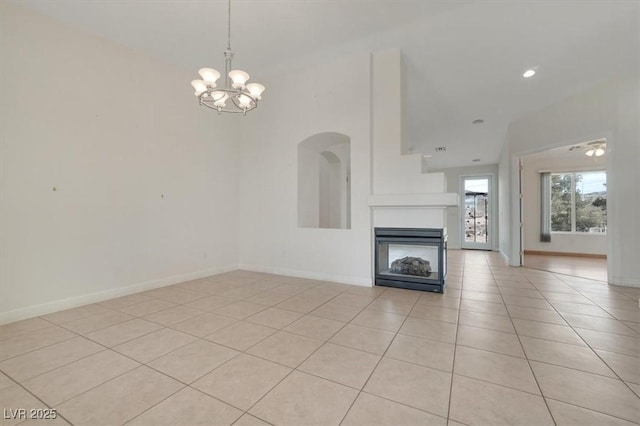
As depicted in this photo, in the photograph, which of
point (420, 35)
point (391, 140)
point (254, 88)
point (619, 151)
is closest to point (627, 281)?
point (619, 151)

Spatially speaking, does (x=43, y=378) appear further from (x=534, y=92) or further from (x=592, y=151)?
→ (x=592, y=151)

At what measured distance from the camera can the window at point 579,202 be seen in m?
7.75

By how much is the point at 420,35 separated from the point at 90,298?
5362 millimetres

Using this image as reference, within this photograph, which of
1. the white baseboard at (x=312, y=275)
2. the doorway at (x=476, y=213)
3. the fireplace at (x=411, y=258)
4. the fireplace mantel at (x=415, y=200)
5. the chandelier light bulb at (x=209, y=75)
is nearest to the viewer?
the chandelier light bulb at (x=209, y=75)

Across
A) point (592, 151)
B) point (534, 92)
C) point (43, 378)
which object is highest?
point (534, 92)

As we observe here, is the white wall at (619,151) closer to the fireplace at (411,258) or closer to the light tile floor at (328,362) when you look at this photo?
the light tile floor at (328,362)

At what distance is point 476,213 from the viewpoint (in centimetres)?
1002

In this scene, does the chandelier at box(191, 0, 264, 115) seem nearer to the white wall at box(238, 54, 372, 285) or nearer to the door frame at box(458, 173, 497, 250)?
the white wall at box(238, 54, 372, 285)

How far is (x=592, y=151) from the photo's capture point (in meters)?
6.56

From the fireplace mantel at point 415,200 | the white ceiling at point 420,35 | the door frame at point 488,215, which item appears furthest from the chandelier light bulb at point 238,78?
the door frame at point 488,215

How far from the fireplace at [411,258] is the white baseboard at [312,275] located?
8.8 inches

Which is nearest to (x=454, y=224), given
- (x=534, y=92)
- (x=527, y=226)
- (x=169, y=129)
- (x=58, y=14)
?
(x=527, y=226)

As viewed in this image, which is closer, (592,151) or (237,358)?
(237,358)

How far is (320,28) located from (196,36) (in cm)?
168
